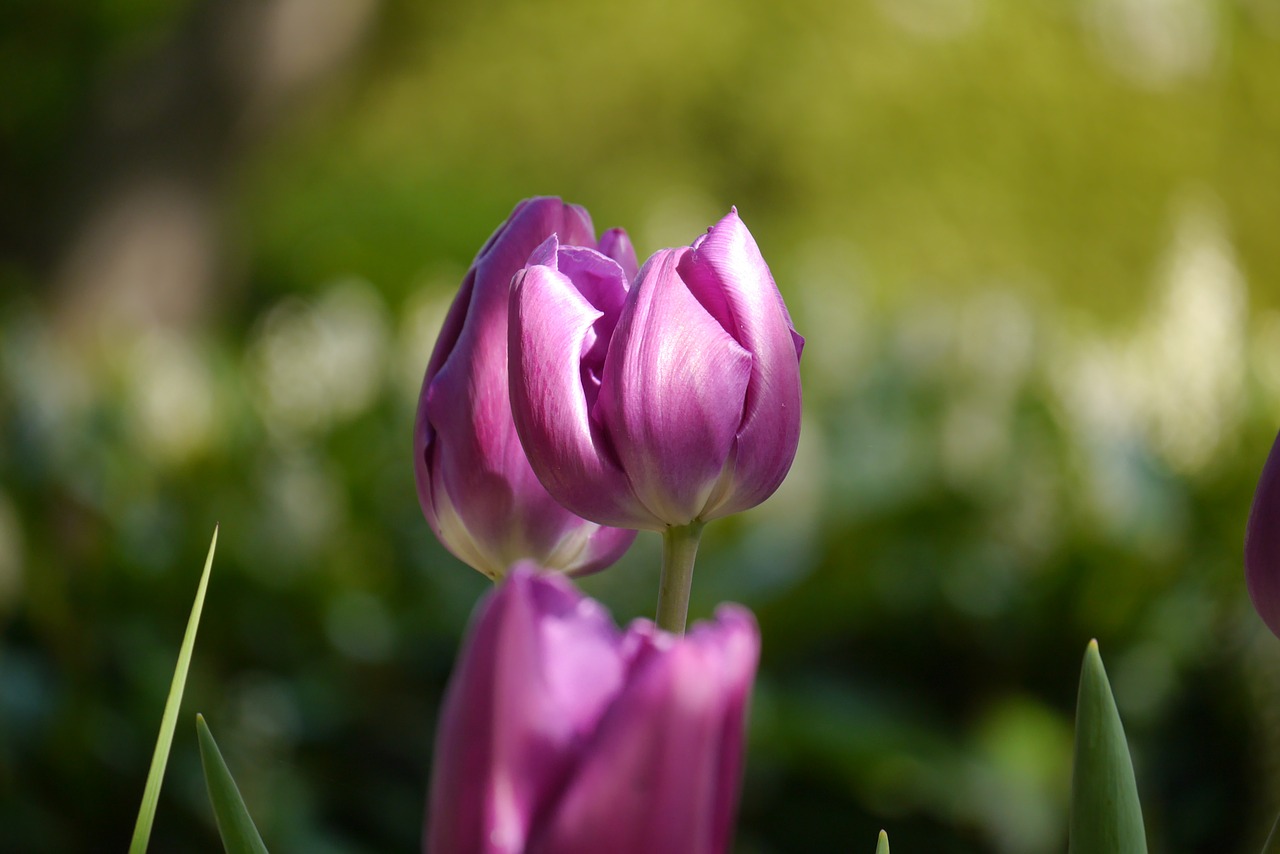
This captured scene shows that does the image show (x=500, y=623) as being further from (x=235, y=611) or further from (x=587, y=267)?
(x=235, y=611)

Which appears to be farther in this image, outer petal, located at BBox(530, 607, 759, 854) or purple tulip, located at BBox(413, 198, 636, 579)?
purple tulip, located at BBox(413, 198, 636, 579)

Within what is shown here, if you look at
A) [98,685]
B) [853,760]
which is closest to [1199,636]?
[853,760]

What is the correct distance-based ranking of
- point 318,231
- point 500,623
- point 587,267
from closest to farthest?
point 500,623
point 587,267
point 318,231

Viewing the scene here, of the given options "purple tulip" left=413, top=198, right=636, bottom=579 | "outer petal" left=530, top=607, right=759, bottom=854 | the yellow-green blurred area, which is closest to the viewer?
"outer petal" left=530, top=607, right=759, bottom=854

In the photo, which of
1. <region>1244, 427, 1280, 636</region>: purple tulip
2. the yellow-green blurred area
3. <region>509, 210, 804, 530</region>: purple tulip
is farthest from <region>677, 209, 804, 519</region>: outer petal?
the yellow-green blurred area

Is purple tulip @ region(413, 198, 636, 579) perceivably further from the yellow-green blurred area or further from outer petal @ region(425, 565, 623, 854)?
the yellow-green blurred area

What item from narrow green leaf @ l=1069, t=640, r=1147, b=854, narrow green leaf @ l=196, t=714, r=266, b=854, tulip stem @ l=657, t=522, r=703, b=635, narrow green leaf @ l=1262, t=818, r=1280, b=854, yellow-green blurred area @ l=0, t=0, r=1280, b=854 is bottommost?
narrow green leaf @ l=196, t=714, r=266, b=854

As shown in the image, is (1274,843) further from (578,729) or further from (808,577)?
(808,577)
